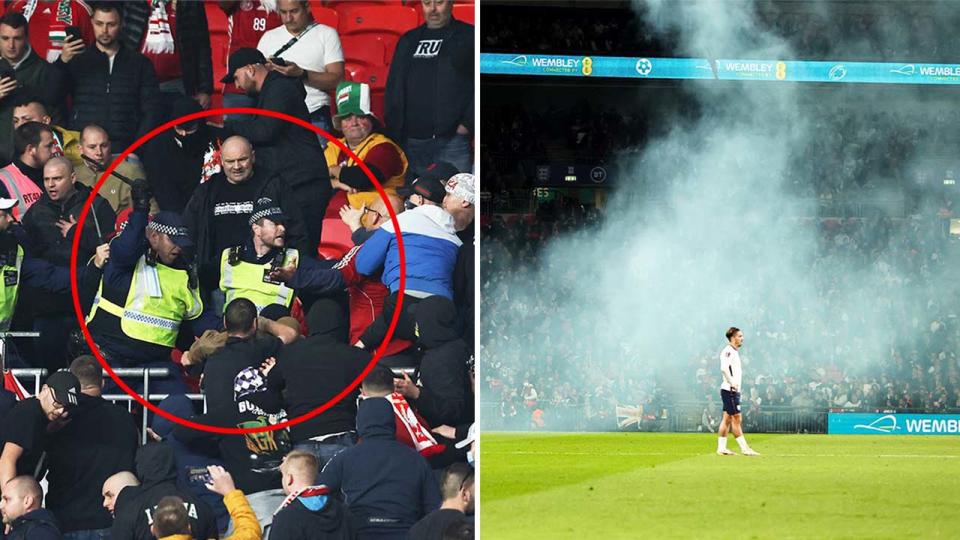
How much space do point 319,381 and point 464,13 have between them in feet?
4.46

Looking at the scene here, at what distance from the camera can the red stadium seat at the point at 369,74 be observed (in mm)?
4289

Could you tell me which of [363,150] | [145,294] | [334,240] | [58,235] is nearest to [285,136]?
[363,150]

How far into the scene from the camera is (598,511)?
9094mm

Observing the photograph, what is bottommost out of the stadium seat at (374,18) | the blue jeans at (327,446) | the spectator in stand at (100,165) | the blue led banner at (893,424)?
the blue led banner at (893,424)

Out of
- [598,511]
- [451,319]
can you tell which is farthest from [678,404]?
[451,319]

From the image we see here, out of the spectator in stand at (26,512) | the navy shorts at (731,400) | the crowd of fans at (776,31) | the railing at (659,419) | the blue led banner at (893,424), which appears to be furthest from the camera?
the crowd of fans at (776,31)

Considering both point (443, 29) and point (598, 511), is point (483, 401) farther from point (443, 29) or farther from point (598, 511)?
point (443, 29)

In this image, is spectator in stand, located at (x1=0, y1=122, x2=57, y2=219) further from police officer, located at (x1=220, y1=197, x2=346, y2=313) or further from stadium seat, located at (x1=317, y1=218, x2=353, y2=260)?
stadium seat, located at (x1=317, y1=218, x2=353, y2=260)

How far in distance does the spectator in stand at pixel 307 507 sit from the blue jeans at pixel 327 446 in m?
0.02

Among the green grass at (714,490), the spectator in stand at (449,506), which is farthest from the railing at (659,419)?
the spectator in stand at (449,506)

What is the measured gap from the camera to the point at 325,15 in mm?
4273

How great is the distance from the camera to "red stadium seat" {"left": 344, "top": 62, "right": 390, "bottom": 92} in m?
4.29

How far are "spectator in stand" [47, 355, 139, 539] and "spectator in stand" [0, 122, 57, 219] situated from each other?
586 mm

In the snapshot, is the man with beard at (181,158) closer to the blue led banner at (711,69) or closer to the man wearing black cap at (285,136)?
the man wearing black cap at (285,136)
